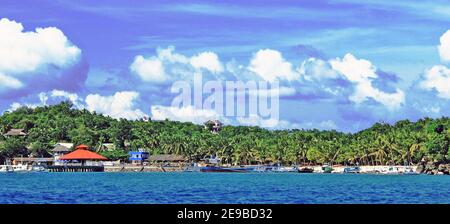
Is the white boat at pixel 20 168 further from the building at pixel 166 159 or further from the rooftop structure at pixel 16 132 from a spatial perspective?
the rooftop structure at pixel 16 132

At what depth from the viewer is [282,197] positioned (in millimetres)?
45406

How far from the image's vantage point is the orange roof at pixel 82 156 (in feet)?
461

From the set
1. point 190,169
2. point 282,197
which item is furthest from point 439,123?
point 282,197

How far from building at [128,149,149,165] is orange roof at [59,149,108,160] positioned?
553cm

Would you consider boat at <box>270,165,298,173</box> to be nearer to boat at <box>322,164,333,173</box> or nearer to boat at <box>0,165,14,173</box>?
boat at <box>322,164,333,173</box>

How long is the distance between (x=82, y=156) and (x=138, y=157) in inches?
400

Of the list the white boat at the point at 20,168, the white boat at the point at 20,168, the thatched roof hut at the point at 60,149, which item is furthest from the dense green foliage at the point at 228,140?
the white boat at the point at 20,168

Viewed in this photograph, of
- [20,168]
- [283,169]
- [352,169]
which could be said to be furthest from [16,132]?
[352,169]

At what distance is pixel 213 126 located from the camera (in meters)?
189

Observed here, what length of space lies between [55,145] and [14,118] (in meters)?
25.1

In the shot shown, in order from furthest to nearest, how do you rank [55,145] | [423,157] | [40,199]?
[55,145] → [423,157] → [40,199]

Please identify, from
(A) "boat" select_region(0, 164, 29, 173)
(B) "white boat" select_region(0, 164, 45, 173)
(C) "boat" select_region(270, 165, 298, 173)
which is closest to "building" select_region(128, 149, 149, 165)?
(B) "white boat" select_region(0, 164, 45, 173)
